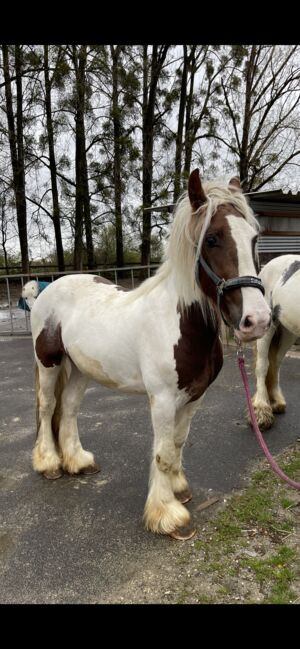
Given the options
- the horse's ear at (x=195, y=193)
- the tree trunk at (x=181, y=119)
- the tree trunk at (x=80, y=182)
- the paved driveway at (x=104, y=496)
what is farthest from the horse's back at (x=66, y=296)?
the tree trunk at (x=80, y=182)

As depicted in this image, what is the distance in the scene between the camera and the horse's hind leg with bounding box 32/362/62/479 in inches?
124

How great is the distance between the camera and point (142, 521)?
2596 millimetres

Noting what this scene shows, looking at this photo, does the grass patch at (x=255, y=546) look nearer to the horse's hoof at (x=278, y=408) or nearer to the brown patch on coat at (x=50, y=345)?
the horse's hoof at (x=278, y=408)

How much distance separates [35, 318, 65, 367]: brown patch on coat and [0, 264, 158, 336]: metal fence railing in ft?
12.0

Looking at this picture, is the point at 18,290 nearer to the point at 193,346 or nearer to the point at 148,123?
the point at 148,123

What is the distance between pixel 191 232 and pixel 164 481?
1.53m

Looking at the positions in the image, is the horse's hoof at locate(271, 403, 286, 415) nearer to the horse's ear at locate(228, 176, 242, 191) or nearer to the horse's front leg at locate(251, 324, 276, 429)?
the horse's front leg at locate(251, 324, 276, 429)

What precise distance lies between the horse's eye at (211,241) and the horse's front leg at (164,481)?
900 mm

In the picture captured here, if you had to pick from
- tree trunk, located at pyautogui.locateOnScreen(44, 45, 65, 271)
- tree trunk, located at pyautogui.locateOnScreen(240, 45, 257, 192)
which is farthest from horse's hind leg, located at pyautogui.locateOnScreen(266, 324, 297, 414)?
tree trunk, located at pyautogui.locateOnScreen(240, 45, 257, 192)

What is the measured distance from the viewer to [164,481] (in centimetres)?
250

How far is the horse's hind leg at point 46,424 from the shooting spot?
3150 millimetres

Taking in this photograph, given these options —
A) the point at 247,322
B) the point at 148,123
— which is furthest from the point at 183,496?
the point at 148,123

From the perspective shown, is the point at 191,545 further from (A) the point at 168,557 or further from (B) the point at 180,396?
(B) the point at 180,396
